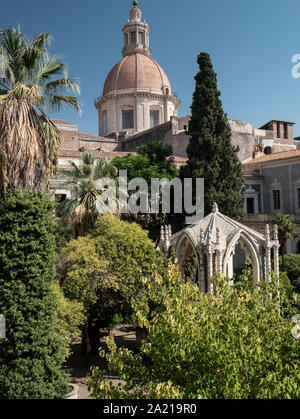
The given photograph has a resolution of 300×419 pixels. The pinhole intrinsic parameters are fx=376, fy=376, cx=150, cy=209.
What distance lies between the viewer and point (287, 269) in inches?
995

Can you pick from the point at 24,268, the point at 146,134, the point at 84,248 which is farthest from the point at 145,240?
the point at 146,134

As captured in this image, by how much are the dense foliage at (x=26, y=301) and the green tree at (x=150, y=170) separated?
48.9 ft

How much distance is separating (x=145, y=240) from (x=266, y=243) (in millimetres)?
5486

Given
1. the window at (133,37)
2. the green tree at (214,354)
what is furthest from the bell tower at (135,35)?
the green tree at (214,354)

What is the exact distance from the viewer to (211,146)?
86.7 feet

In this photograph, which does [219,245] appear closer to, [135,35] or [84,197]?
[84,197]

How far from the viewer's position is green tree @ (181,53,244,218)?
85.7 feet

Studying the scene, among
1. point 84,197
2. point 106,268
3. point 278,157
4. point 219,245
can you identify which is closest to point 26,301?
point 106,268

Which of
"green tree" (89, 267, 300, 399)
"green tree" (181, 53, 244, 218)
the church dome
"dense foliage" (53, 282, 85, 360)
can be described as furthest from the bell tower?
"green tree" (89, 267, 300, 399)

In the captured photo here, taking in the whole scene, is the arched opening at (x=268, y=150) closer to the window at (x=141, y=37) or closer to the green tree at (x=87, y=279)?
the window at (x=141, y=37)

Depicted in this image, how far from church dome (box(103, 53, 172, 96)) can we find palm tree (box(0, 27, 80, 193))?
41649mm

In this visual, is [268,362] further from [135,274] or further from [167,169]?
[167,169]

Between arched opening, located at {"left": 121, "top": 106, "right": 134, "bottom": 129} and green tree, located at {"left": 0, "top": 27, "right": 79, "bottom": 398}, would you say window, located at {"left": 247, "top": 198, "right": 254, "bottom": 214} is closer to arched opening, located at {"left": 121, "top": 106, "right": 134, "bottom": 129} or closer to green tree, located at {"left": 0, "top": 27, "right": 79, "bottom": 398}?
arched opening, located at {"left": 121, "top": 106, "right": 134, "bottom": 129}

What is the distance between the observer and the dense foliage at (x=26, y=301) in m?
10.2
